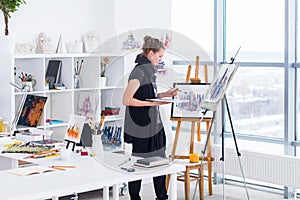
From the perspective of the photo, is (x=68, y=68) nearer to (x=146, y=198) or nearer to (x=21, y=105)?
(x=21, y=105)

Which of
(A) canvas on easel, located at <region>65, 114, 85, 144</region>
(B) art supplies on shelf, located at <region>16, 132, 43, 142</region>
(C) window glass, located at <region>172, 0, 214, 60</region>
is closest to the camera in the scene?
(A) canvas on easel, located at <region>65, 114, 85, 144</region>

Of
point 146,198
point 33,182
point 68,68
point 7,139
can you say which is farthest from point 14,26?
point 33,182

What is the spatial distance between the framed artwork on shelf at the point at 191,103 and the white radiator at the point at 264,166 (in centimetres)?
51

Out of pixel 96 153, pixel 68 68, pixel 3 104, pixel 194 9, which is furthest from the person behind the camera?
pixel 194 9

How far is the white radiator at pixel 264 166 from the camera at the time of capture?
Answer: 210 inches

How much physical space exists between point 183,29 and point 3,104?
2448mm

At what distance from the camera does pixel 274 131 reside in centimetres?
600

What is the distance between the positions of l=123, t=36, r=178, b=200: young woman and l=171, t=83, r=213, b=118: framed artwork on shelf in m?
0.62

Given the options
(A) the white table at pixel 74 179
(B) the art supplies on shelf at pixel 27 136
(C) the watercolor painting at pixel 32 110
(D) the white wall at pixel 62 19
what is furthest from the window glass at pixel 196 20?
(A) the white table at pixel 74 179

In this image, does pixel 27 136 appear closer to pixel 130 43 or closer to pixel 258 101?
pixel 130 43

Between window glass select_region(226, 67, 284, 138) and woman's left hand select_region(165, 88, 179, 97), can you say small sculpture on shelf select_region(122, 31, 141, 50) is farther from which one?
woman's left hand select_region(165, 88, 179, 97)

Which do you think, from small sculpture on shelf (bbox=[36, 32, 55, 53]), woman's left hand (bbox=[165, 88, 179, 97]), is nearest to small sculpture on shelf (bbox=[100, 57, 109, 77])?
small sculpture on shelf (bbox=[36, 32, 55, 53])

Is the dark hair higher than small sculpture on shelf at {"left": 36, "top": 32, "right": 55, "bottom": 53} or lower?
lower

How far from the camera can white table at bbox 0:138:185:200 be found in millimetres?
3281
